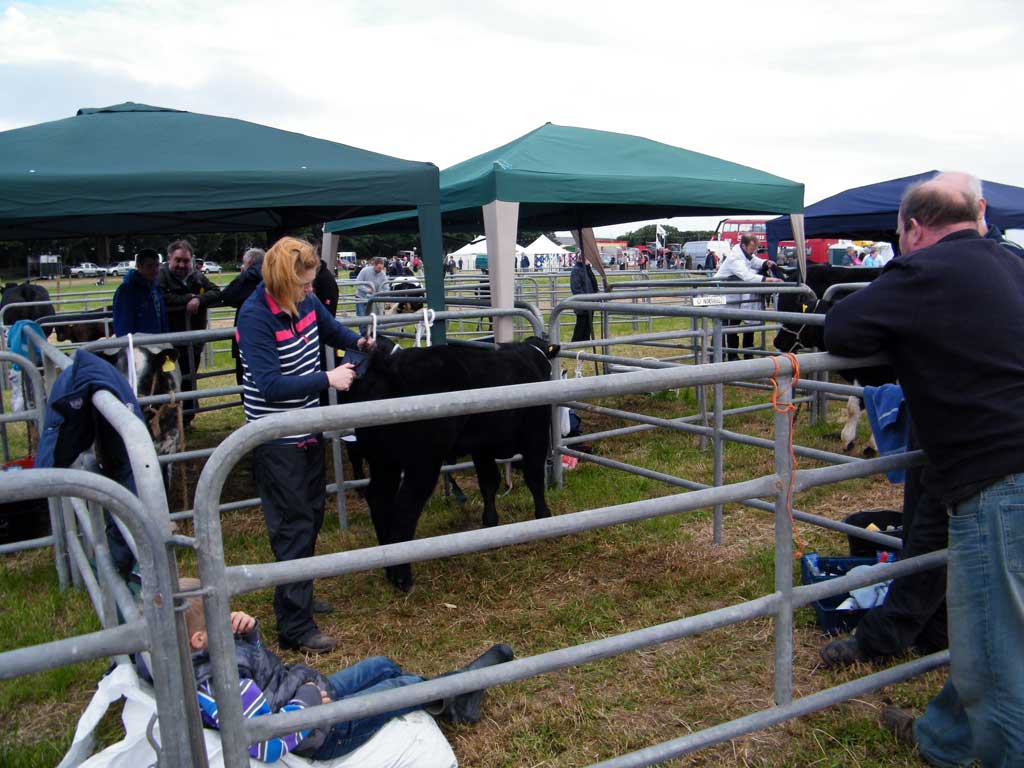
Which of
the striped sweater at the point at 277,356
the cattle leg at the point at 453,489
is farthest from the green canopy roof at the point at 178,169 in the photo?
the striped sweater at the point at 277,356

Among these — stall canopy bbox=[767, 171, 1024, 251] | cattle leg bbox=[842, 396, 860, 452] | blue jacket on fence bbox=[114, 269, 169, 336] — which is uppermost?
stall canopy bbox=[767, 171, 1024, 251]

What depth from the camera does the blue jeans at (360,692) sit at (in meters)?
2.53

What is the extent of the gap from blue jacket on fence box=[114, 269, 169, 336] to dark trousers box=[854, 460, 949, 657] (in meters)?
5.61

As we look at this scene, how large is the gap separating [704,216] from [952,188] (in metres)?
7.82

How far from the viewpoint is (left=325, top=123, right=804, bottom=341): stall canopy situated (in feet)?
23.6

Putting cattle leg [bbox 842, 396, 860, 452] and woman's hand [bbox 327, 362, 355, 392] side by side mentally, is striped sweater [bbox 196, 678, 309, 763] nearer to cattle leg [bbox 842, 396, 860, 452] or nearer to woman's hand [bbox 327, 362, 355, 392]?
woman's hand [bbox 327, 362, 355, 392]

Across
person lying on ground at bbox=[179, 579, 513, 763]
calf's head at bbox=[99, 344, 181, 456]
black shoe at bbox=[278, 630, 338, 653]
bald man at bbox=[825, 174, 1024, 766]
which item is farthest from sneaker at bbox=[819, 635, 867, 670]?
calf's head at bbox=[99, 344, 181, 456]

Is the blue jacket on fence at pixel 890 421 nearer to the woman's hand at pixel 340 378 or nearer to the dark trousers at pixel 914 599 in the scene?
the dark trousers at pixel 914 599

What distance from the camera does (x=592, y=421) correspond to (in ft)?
27.4

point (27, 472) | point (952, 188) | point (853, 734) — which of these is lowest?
point (853, 734)

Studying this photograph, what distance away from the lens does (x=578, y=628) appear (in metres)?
3.81

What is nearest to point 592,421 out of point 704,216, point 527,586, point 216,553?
point 704,216

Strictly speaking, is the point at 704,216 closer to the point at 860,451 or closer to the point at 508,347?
the point at 860,451

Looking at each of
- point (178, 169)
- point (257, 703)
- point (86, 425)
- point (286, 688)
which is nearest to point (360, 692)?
point (286, 688)
